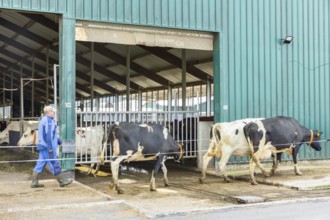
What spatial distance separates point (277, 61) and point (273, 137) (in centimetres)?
351

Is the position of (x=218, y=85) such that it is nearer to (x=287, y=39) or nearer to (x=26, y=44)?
(x=287, y=39)

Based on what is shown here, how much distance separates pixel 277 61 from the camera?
1509 centimetres

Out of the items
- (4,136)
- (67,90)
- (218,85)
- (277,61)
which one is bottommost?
(4,136)

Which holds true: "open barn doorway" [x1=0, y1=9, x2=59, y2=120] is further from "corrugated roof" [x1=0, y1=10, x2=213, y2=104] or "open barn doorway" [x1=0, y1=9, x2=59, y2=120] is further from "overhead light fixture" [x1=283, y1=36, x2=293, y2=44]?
"overhead light fixture" [x1=283, y1=36, x2=293, y2=44]

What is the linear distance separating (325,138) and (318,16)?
13.7ft

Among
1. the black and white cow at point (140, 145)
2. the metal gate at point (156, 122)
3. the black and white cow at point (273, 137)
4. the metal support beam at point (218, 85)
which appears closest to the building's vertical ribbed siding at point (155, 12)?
the metal support beam at point (218, 85)

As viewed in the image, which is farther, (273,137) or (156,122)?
(156,122)

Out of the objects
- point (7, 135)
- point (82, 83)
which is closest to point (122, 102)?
point (82, 83)

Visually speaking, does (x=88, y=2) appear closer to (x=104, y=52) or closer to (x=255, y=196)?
(x=255, y=196)

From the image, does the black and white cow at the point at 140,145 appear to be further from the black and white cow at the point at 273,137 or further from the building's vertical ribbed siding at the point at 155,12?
the building's vertical ribbed siding at the point at 155,12

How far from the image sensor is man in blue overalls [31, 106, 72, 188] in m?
10.5

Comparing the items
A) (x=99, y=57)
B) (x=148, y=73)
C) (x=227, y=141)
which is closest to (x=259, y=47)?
(x=227, y=141)

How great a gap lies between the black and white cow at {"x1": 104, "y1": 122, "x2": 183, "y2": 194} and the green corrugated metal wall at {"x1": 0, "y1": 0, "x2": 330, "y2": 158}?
2.92 metres

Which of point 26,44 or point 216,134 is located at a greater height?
point 26,44
